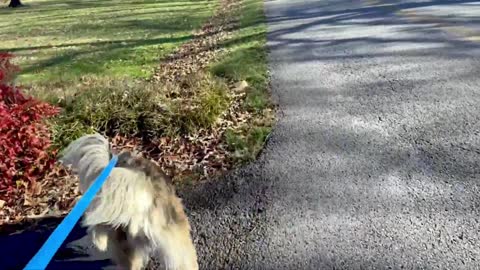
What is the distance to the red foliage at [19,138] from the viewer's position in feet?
16.4

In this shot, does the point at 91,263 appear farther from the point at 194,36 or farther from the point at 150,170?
the point at 194,36

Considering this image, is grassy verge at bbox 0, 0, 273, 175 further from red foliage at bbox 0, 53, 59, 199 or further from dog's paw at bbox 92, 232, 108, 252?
dog's paw at bbox 92, 232, 108, 252

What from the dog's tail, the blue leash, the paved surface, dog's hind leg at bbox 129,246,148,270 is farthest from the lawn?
the blue leash

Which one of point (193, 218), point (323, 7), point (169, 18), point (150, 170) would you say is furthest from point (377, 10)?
point (150, 170)

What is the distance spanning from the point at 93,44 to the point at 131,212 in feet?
45.0

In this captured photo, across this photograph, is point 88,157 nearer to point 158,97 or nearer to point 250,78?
point 158,97

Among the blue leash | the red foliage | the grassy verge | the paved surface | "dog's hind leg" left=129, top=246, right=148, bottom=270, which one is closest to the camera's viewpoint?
the blue leash

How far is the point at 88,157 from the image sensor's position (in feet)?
10.3

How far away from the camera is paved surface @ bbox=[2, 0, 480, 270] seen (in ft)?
12.8

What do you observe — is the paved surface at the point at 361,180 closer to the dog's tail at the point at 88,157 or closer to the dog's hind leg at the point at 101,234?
the dog's hind leg at the point at 101,234

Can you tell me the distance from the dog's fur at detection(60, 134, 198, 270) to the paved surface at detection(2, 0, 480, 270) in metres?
0.73

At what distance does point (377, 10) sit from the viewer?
55.2ft

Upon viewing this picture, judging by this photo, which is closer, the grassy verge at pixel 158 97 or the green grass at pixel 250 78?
the green grass at pixel 250 78

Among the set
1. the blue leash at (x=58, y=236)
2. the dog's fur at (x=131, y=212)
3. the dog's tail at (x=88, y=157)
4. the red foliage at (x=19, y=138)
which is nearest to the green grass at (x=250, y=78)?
the red foliage at (x=19, y=138)
